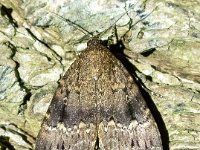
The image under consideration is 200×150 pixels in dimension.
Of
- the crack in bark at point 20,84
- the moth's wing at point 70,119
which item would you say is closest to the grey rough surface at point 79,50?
the crack in bark at point 20,84

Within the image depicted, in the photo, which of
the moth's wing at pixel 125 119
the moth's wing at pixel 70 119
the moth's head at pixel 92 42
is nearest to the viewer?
the moth's wing at pixel 125 119

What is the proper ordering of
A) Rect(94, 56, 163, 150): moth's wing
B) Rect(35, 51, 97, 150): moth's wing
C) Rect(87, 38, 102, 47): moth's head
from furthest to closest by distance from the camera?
Rect(87, 38, 102, 47): moth's head < Rect(35, 51, 97, 150): moth's wing < Rect(94, 56, 163, 150): moth's wing

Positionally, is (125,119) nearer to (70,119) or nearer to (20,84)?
(70,119)

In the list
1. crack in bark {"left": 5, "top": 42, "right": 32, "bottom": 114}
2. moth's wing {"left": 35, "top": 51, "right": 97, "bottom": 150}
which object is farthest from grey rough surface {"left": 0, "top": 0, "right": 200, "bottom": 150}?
moth's wing {"left": 35, "top": 51, "right": 97, "bottom": 150}

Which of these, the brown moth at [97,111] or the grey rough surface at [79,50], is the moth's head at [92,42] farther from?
the grey rough surface at [79,50]

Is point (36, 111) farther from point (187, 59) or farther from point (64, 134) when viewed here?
point (187, 59)

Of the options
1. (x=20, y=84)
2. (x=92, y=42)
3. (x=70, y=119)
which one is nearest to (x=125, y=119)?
(x=70, y=119)

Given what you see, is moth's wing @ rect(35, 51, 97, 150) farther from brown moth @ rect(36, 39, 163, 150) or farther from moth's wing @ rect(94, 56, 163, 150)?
moth's wing @ rect(94, 56, 163, 150)
